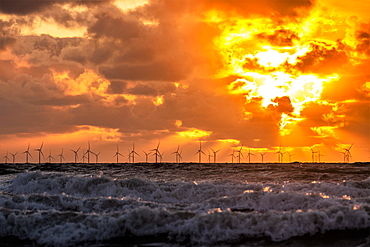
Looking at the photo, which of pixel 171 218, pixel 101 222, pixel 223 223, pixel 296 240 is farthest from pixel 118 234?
pixel 296 240

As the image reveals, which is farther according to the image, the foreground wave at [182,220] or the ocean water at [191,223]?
the foreground wave at [182,220]

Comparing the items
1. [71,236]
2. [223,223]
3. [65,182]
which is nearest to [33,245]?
[71,236]

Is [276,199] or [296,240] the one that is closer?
[296,240]

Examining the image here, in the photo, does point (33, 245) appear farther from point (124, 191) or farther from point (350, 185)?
point (350, 185)

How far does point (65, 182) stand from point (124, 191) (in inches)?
244

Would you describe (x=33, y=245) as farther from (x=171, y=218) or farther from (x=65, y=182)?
(x=65, y=182)

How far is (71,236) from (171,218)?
4664 mm

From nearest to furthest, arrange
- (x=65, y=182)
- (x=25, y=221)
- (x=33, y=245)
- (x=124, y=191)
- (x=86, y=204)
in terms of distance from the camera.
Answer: (x=33, y=245)
(x=25, y=221)
(x=86, y=204)
(x=124, y=191)
(x=65, y=182)

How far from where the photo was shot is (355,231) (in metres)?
17.7

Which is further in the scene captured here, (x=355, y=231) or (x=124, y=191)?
(x=124, y=191)

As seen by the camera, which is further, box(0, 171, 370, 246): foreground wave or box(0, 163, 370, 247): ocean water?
box(0, 171, 370, 246): foreground wave

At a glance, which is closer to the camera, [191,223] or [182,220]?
[191,223]

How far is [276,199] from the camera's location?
2281 centimetres

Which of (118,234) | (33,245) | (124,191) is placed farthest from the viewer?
(124,191)
